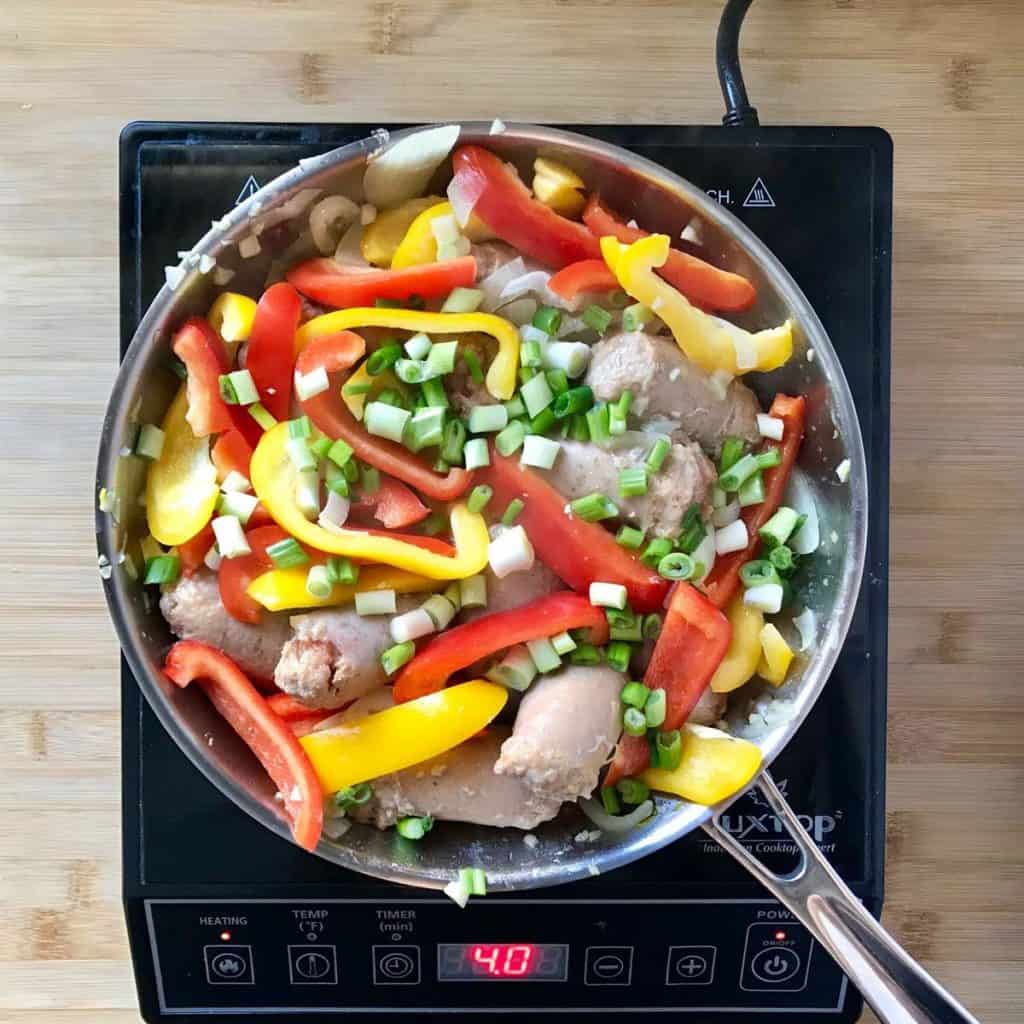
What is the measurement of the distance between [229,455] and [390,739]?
28 cm

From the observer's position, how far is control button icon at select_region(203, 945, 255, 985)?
110cm

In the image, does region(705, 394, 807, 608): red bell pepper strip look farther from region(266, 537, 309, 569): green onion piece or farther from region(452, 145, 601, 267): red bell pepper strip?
region(266, 537, 309, 569): green onion piece

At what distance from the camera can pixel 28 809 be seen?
120cm

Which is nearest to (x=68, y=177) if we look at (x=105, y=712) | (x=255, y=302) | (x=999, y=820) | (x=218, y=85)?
(x=218, y=85)

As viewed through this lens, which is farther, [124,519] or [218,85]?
[218,85]

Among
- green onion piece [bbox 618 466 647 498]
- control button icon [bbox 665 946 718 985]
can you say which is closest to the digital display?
control button icon [bbox 665 946 718 985]

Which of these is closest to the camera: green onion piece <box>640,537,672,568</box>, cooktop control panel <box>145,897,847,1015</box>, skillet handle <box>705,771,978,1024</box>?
skillet handle <box>705,771,978,1024</box>

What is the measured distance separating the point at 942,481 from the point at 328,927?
2.58ft

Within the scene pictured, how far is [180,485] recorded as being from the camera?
3.18 ft

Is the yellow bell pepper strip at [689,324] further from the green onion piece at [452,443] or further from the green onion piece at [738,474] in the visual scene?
the green onion piece at [452,443]

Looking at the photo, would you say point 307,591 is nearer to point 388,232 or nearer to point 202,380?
point 202,380

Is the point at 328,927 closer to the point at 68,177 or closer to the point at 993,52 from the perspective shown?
the point at 68,177

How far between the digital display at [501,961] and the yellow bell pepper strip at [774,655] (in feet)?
1.16

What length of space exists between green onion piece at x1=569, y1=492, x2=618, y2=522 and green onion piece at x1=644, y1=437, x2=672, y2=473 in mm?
48
